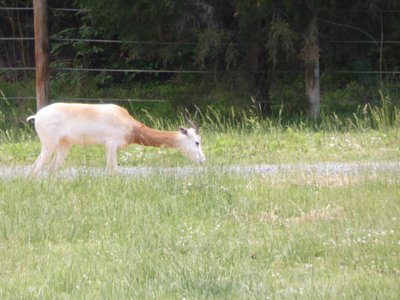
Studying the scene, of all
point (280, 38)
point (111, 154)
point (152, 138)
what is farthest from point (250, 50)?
point (111, 154)

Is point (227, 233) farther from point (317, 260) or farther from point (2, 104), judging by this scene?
point (2, 104)

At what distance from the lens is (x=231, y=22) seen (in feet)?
55.7

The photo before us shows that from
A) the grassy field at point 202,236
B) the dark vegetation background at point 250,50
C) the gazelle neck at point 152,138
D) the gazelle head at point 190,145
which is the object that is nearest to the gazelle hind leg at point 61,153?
the grassy field at point 202,236

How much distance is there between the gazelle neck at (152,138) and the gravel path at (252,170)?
0.39m

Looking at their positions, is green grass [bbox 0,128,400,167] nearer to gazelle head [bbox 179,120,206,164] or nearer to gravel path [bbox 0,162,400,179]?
gazelle head [bbox 179,120,206,164]

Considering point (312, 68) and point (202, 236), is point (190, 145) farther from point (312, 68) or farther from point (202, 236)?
point (312, 68)

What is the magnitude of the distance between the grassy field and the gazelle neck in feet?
1.99

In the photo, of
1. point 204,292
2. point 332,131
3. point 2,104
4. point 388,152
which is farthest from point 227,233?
point 2,104

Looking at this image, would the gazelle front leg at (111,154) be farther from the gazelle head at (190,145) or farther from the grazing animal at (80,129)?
the gazelle head at (190,145)

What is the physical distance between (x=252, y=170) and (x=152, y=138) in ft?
5.14

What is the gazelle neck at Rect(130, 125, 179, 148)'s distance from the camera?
11.3 m

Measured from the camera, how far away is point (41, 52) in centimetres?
1720

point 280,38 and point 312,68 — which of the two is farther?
point 312,68

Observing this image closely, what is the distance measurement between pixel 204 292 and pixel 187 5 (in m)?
11.3
